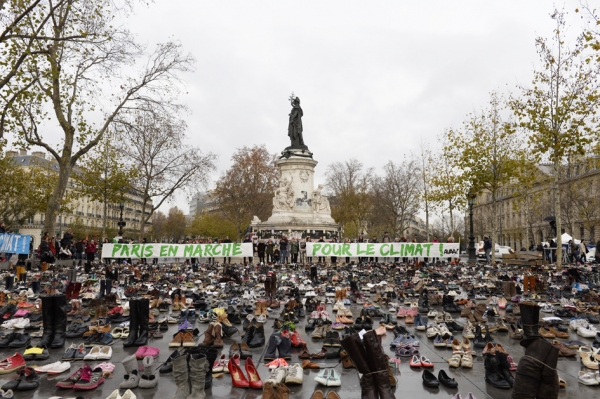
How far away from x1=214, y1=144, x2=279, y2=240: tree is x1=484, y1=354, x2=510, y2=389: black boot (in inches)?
1816

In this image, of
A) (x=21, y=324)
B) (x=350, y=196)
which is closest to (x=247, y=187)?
(x=350, y=196)

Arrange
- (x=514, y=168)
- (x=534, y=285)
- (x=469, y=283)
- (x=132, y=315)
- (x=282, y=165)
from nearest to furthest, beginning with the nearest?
(x=132, y=315)
(x=534, y=285)
(x=469, y=283)
(x=514, y=168)
(x=282, y=165)

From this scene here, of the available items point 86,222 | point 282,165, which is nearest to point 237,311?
point 282,165

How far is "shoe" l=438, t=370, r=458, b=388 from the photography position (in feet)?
15.4

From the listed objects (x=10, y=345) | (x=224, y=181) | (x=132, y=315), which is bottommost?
(x=10, y=345)

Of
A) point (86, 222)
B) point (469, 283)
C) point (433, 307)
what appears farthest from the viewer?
point (86, 222)

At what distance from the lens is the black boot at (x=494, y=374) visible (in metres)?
4.64

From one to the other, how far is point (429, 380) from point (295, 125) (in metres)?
30.7

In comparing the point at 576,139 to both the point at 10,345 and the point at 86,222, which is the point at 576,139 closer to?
the point at 10,345

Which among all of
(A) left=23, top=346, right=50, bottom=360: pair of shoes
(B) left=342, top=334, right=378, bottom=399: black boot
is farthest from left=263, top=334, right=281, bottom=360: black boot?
(A) left=23, top=346, right=50, bottom=360: pair of shoes

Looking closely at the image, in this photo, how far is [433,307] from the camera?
984cm

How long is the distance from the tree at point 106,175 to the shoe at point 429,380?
3281 centimetres

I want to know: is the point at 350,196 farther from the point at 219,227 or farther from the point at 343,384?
the point at 343,384

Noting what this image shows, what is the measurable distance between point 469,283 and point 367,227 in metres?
55.5
